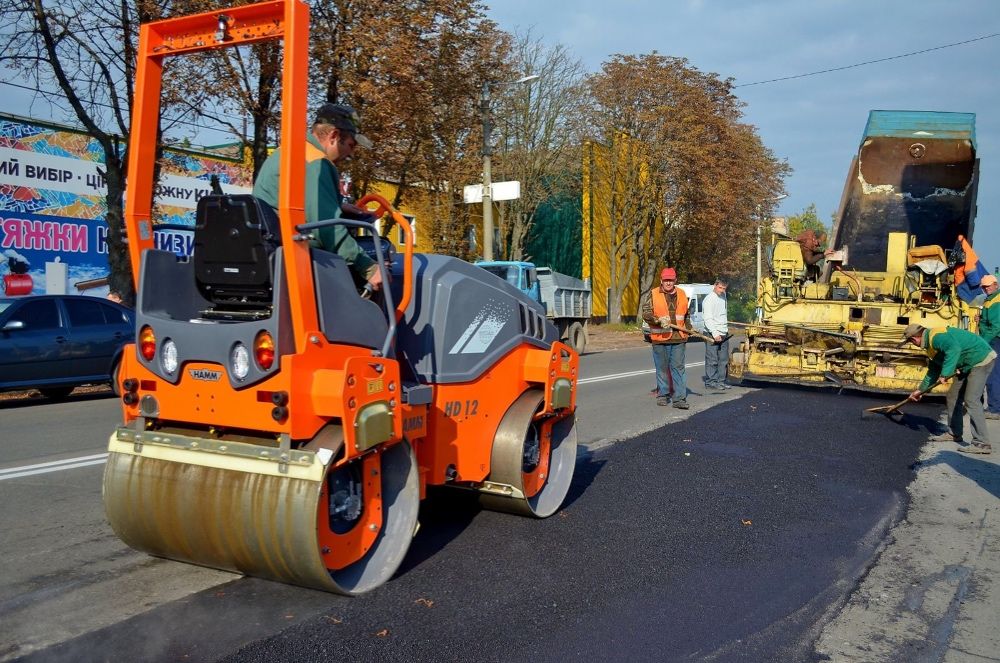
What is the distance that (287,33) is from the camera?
3.96m

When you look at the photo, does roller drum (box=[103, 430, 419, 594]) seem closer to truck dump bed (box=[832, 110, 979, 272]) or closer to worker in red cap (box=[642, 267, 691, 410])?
worker in red cap (box=[642, 267, 691, 410])

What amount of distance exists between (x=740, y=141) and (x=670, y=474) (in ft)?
111

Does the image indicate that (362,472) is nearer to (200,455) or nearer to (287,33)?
(200,455)

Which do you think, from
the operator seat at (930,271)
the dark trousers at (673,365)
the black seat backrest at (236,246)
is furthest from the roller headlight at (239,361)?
the operator seat at (930,271)

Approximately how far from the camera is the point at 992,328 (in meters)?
11.4

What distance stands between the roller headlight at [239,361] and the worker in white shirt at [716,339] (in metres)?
10.8

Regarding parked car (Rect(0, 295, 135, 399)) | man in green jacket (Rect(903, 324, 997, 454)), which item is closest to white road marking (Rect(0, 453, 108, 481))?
parked car (Rect(0, 295, 135, 399))

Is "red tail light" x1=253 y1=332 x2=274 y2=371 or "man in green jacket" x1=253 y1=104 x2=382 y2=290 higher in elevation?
"man in green jacket" x1=253 y1=104 x2=382 y2=290

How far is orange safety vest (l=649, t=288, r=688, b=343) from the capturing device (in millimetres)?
11500

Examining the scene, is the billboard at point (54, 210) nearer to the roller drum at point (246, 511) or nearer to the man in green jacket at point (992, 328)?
the roller drum at point (246, 511)

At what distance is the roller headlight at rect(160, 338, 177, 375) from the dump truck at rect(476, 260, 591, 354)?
1533 centimetres

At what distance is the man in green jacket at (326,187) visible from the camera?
434 centimetres

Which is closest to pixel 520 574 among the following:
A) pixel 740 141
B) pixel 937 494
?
pixel 937 494

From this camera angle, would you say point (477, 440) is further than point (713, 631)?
Yes
